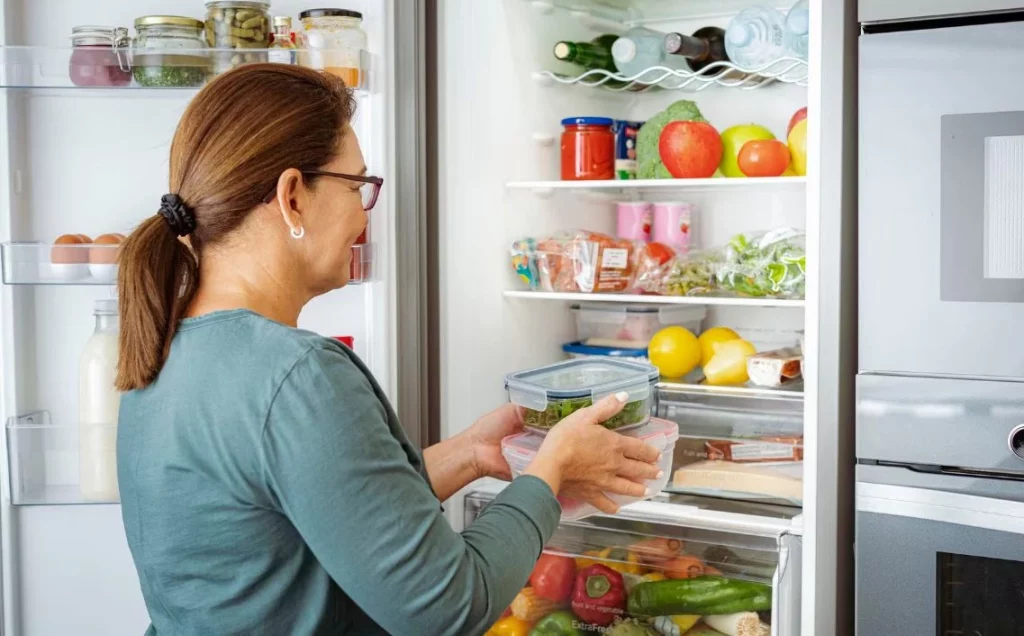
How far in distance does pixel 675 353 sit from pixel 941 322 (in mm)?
647

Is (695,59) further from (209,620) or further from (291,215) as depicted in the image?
(209,620)

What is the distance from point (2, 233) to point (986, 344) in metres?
1.55

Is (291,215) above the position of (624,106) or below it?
below

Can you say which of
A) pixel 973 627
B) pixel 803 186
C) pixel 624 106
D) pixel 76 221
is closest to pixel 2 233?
pixel 76 221

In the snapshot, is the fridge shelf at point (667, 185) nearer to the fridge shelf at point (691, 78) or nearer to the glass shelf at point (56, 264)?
the fridge shelf at point (691, 78)

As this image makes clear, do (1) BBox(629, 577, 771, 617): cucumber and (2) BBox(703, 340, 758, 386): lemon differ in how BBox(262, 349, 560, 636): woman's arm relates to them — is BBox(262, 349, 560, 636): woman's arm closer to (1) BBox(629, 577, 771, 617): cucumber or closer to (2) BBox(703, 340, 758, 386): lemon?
(1) BBox(629, 577, 771, 617): cucumber

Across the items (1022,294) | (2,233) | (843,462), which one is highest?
(2,233)

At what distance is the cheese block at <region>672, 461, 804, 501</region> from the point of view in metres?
1.84

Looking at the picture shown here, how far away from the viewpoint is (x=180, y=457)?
3.28ft

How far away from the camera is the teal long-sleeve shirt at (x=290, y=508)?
93 centimetres

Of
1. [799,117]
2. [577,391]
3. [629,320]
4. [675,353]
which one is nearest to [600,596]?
[675,353]

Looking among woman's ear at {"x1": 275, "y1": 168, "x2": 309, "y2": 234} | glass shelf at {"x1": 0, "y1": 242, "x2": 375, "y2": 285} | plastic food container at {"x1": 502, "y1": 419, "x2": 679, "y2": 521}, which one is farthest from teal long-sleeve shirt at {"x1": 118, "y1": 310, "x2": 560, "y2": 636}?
glass shelf at {"x1": 0, "y1": 242, "x2": 375, "y2": 285}

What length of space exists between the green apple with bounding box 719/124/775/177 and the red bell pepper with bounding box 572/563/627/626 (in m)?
0.80

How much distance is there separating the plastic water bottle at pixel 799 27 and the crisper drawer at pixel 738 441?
0.62 metres
